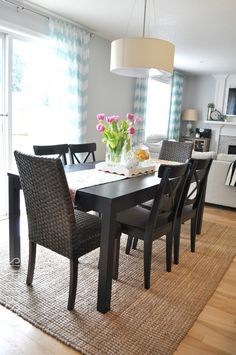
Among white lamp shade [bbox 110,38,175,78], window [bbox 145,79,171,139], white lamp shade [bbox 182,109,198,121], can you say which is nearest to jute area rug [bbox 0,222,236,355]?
white lamp shade [bbox 110,38,175,78]

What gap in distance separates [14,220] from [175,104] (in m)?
5.98

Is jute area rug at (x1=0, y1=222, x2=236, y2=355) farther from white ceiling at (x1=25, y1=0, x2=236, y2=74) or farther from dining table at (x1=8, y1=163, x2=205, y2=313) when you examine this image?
white ceiling at (x1=25, y1=0, x2=236, y2=74)

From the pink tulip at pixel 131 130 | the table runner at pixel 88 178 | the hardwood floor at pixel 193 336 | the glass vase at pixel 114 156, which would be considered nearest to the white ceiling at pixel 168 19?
the pink tulip at pixel 131 130

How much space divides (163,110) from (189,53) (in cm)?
195

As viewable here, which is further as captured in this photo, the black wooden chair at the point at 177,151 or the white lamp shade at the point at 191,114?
the white lamp shade at the point at 191,114

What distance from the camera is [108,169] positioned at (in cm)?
249

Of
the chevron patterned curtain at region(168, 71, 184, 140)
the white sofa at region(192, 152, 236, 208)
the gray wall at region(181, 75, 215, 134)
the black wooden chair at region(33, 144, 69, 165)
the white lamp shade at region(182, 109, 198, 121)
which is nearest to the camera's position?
the black wooden chair at region(33, 144, 69, 165)

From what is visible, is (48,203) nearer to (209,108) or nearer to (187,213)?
(187,213)

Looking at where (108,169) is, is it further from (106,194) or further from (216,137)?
(216,137)

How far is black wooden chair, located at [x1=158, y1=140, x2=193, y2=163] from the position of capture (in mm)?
3478

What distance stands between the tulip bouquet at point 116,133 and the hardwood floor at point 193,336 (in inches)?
53.2

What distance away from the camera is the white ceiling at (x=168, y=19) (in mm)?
3246

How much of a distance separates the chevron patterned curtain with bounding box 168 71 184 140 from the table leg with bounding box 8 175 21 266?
5.71 meters

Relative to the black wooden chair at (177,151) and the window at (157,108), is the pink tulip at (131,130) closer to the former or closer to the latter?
the black wooden chair at (177,151)
